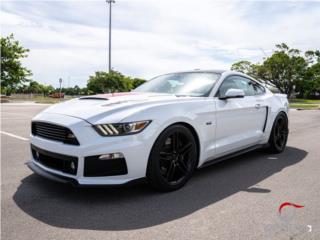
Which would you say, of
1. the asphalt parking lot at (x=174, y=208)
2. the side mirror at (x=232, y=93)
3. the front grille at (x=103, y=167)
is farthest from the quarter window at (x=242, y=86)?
the front grille at (x=103, y=167)

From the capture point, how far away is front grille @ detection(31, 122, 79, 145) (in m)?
2.99

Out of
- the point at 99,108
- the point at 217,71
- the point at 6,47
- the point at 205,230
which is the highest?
the point at 6,47

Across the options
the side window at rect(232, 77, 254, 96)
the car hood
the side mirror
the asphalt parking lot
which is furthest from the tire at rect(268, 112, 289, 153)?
the car hood

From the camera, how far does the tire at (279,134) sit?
209 inches

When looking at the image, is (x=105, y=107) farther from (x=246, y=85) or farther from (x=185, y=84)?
(x=246, y=85)

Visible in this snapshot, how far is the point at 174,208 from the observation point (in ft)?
9.67

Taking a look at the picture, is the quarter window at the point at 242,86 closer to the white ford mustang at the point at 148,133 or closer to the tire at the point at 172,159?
the white ford mustang at the point at 148,133

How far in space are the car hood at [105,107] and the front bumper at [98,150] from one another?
123mm

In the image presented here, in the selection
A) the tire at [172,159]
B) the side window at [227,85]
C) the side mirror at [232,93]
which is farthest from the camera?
the side window at [227,85]

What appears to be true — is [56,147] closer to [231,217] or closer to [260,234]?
[231,217]

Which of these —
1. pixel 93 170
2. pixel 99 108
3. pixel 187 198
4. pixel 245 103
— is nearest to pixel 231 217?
pixel 187 198

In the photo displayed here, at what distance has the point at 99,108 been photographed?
321 centimetres

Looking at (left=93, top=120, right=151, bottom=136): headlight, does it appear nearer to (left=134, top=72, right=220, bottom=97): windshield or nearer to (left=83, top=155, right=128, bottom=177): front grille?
(left=83, top=155, right=128, bottom=177): front grille

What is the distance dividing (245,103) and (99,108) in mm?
2298
